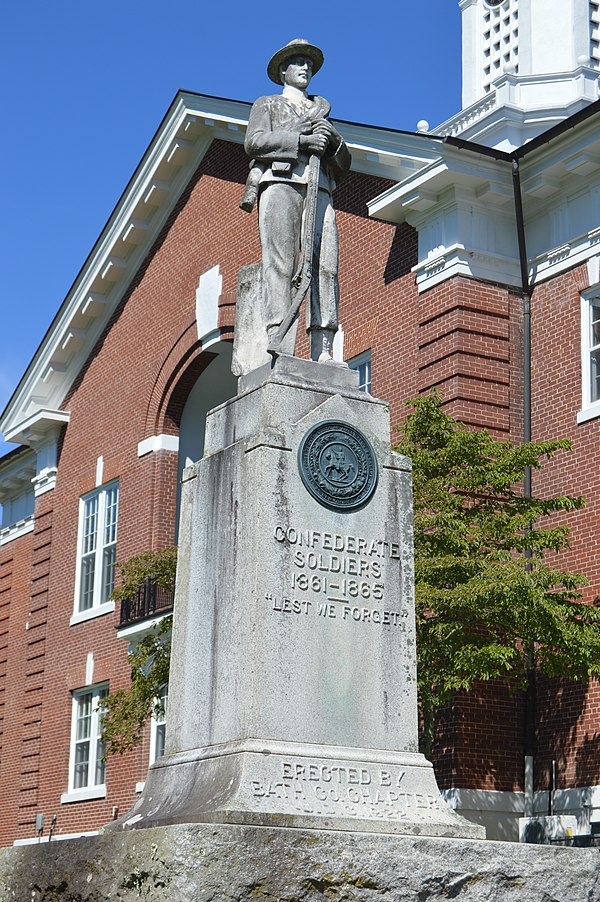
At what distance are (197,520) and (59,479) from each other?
20524 millimetres

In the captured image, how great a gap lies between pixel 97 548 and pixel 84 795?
4.72 metres

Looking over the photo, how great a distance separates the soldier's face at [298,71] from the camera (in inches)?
402

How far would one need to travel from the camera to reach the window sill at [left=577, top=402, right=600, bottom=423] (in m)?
17.6

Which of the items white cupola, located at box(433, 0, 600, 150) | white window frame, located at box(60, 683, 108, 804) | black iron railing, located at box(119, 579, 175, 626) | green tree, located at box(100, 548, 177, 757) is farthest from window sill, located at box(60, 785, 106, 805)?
white cupola, located at box(433, 0, 600, 150)

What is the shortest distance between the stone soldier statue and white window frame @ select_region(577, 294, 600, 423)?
8.43m

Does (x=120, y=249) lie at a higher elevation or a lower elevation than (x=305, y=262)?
higher

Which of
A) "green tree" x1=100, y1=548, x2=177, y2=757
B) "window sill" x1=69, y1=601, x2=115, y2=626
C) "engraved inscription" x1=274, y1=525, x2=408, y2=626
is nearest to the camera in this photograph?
"engraved inscription" x1=274, y1=525, x2=408, y2=626

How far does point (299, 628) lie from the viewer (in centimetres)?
862

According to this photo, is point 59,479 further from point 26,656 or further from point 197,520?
point 197,520

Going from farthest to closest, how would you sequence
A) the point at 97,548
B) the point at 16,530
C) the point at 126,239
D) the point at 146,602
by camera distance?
the point at 16,530
the point at 126,239
the point at 97,548
the point at 146,602

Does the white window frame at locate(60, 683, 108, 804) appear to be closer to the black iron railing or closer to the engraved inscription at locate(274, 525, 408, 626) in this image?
the black iron railing

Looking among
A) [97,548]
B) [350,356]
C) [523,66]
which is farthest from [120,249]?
[350,356]

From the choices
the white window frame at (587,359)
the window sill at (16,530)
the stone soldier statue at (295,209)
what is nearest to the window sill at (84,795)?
the window sill at (16,530)

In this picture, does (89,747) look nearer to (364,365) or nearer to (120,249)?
(120,249)
